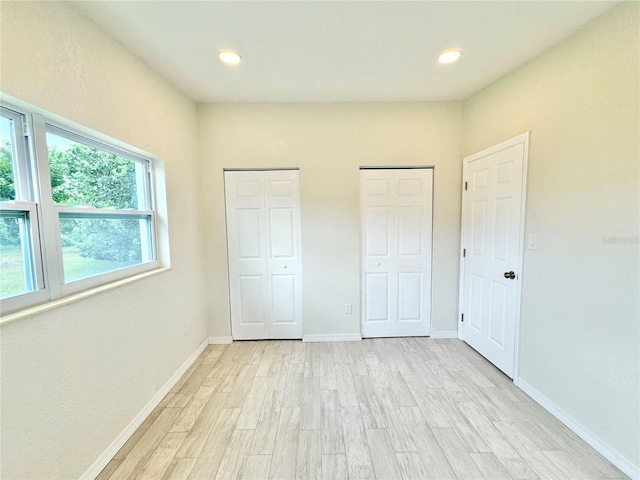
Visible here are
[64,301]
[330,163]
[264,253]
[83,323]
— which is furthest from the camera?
[264,253]

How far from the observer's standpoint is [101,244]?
170cm

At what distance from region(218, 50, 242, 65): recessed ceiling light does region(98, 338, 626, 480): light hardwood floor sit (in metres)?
2.60

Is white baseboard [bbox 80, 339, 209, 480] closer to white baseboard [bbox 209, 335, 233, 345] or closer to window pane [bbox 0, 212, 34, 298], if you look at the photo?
white baseboard [bbox 209, 335, 233, 345]

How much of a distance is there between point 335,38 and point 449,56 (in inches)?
35.5

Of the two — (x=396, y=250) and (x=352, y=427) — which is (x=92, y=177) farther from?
(x=396, y=250)

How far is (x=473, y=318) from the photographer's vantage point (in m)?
2.75

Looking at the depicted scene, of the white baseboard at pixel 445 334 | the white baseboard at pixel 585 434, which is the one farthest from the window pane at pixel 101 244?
the white baseboard at pixel 585 434

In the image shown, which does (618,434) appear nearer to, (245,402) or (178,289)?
(245,402)

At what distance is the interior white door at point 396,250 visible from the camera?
2914mm

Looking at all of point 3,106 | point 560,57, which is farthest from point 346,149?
point 3,106

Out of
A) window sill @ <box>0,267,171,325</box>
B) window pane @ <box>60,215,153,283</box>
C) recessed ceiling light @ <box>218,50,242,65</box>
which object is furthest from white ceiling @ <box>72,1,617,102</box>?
window sill @ <box>0,267,171,325</box>

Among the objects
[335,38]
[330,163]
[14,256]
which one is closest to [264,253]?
[330,163]

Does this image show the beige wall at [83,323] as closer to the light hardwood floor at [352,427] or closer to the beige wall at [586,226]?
the light hardwood floor at [352,427]

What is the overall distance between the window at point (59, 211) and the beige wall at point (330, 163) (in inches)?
37.3
